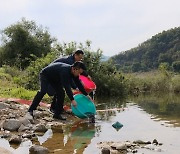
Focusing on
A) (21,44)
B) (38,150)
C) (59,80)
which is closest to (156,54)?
(21,44)

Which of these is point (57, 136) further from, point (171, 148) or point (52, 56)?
point (52, 56)

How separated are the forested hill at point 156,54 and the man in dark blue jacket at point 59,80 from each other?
5165 cm

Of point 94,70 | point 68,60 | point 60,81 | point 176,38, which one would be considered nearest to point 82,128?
point 60,81

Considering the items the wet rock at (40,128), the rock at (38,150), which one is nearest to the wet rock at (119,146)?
the rock at (38,150)

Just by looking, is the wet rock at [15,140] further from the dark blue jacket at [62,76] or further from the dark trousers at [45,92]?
the dark trousers at [45,92]

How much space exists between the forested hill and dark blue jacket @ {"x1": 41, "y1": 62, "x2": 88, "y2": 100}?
5186 centimetres

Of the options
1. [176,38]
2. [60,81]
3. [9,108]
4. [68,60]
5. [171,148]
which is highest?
[176,38]

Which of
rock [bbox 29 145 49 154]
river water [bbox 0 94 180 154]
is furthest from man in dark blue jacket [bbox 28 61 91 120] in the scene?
rock [bbox 29 145 49 154]

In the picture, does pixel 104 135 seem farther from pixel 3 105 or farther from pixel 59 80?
pixel 3 105

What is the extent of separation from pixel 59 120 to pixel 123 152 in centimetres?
302

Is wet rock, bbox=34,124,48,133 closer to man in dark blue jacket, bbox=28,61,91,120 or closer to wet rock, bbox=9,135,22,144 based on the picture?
man in dark blue jacket, bbox=28,61,91,120

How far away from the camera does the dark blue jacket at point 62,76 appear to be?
690cm

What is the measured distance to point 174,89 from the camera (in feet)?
89.6

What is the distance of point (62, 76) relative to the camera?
22.6 feet
